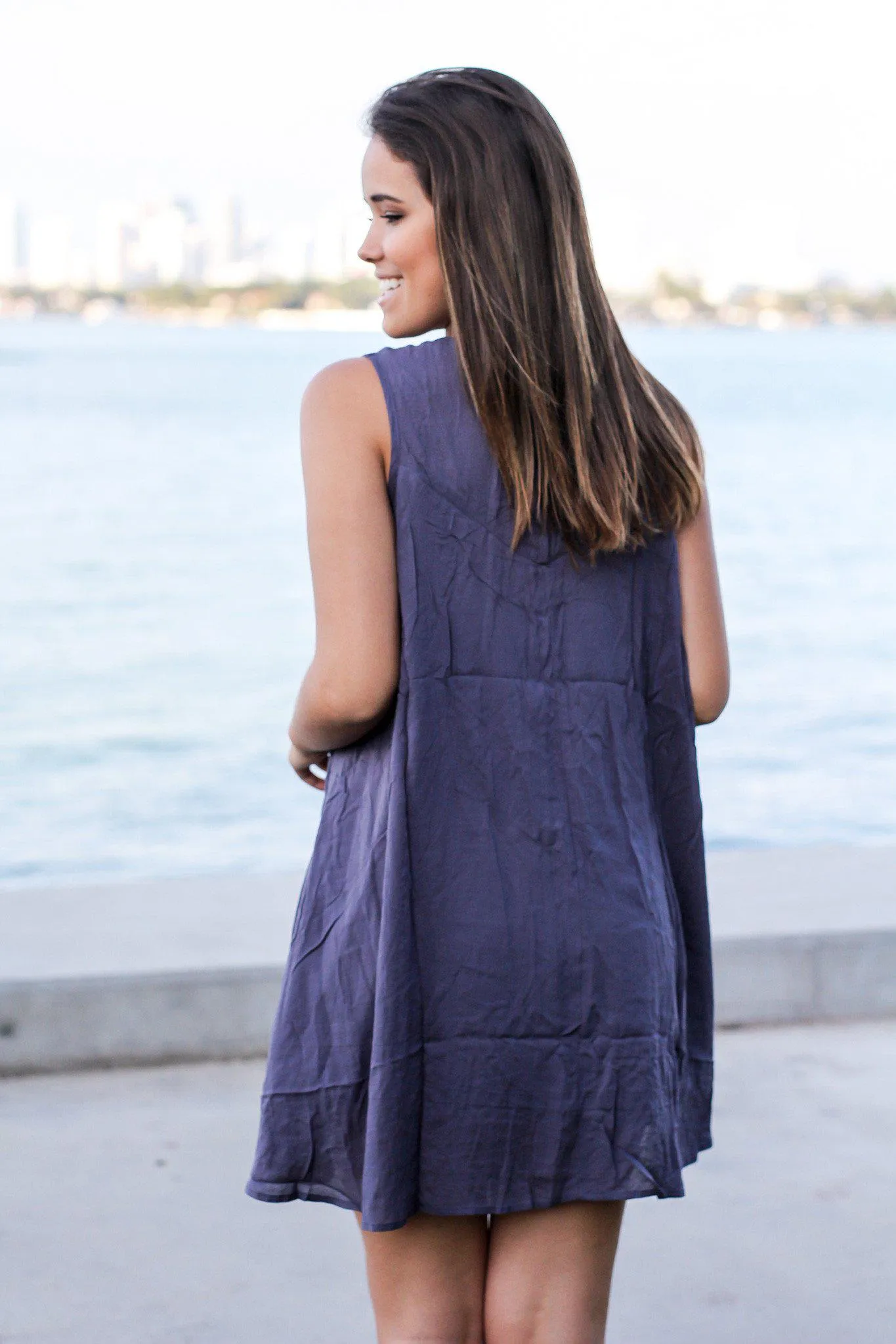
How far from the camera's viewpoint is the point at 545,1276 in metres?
1.48

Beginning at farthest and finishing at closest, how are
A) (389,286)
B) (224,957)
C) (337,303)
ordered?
(337,303) < (224,957) < (389,286)

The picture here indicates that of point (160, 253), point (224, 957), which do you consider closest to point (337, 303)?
point (160, 253)

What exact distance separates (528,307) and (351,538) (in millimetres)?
236

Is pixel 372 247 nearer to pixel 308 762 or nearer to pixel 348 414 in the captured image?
pixel 348 414

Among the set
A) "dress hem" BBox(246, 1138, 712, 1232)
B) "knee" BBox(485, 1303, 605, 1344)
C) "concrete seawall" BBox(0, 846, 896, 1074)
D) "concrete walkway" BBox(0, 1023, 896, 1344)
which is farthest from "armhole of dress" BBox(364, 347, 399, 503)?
"concrete seawall" BBox(0, 846, 896, 1074)

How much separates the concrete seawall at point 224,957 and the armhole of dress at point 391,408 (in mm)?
2140

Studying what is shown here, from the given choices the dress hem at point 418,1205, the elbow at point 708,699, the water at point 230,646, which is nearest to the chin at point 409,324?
the elbow at point 708,699

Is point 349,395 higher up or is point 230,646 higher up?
point 349,395

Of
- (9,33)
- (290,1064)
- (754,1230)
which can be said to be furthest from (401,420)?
(9,33)

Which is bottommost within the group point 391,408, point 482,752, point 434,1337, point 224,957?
point 224,957

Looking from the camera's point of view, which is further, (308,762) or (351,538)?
(308,762)

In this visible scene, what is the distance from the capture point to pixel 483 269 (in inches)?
55.7

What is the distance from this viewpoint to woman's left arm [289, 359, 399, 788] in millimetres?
1406

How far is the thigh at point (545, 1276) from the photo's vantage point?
1.48 metres
